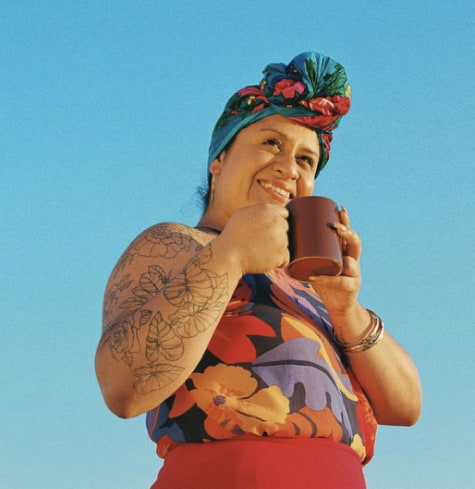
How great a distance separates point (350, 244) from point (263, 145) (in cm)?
88

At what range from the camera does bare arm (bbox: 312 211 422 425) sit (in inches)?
132

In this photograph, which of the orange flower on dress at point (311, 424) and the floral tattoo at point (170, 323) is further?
the orange flower on dress at point (311, 424)

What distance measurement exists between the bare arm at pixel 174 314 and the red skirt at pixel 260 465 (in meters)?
0.28

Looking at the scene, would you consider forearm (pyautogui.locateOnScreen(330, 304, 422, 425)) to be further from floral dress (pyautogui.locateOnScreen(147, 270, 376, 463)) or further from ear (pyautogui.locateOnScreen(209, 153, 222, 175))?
ear (pyautogui.locateOnScreen(209, 153, 222, 175))

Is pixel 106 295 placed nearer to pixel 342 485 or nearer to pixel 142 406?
pixel 142 406

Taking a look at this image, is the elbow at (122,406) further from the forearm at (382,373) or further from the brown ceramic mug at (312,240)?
the forearm at (382,373)

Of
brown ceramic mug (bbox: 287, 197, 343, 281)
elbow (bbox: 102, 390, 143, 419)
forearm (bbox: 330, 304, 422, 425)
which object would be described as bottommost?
elbow (bbox: 102, 390, 143, 419)

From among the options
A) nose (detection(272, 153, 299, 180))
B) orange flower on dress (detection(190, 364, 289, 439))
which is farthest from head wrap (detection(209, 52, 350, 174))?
orange flower on dress (detection(190, 364, 289, 439))

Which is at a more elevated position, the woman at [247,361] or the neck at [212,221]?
the neck at [212,221]

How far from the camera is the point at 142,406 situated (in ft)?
9.56

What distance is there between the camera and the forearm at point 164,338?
2902 mm

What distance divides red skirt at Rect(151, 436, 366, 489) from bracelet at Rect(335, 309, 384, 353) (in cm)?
54

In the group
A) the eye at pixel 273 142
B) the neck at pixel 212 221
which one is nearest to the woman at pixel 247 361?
the neck at pixel 212 221

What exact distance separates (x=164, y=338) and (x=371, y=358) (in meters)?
1.01
